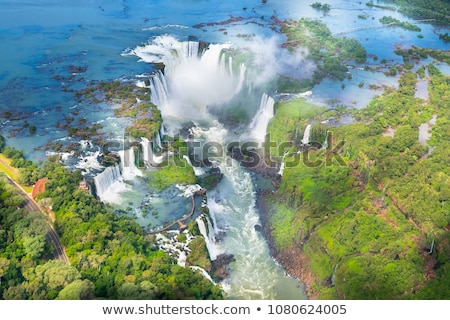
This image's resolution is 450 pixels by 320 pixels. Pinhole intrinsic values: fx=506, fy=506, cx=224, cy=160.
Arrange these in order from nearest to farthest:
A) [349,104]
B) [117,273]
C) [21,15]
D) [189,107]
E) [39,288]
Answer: [39,288] → [117,273] → [349,104] → [189,107] → [21,15]

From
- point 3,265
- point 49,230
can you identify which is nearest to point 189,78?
point 49,230

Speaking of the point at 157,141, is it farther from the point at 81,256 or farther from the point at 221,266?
the point at 81,256

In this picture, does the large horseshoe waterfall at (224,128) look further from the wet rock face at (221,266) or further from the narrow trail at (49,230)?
the narrow trail at (49,230)

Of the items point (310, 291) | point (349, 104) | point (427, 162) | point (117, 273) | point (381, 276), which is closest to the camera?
point (117, 273)

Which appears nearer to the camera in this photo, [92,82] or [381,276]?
[381,276]

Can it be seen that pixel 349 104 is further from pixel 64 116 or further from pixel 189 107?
pixel 64 116

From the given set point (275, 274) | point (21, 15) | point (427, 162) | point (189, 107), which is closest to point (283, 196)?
point (275, 274)

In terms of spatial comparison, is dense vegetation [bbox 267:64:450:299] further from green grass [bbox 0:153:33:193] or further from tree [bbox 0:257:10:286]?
tree [bbox 0:257:10:286]
